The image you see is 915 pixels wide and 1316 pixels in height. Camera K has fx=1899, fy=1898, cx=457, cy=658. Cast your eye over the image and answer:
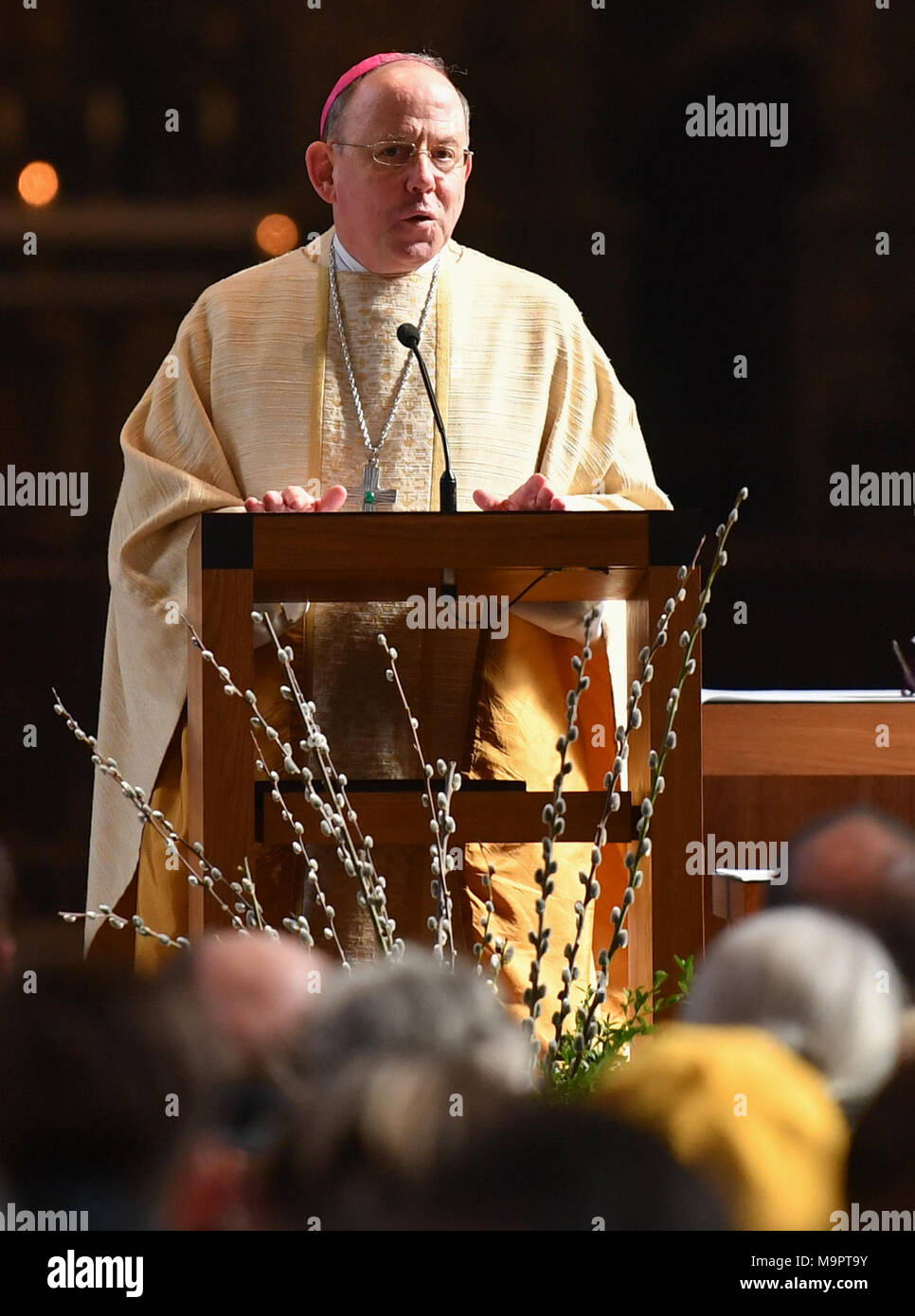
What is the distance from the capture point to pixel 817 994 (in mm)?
705

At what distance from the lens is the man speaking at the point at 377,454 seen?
80.1 inches

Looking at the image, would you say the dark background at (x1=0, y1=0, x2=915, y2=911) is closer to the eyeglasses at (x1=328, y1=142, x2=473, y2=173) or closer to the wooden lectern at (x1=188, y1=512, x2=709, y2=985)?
the eyeglasses at (x1=328, y1=142, x2=473, y2=173)

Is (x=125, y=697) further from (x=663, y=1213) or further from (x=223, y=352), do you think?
(x=663, y=1213)

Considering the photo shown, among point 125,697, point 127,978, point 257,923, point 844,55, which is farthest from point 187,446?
point 844,55

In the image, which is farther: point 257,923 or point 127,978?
point 257,923

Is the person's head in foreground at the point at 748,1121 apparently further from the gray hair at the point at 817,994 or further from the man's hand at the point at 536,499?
the man's hand at the point at 536,499

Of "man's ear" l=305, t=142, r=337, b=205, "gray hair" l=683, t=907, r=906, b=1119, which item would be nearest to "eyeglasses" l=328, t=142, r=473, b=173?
"man's ear" l=305, t=142, r=337, b=205

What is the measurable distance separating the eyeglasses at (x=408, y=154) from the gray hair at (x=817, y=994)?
1384mm

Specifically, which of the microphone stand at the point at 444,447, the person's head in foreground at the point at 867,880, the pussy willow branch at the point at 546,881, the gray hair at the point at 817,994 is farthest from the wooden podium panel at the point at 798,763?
the gray hair at the point at 817,994

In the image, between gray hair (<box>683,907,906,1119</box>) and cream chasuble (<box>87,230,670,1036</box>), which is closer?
gray hair (<box>683,907,906,1119</box>)

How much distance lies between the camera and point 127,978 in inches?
31.4

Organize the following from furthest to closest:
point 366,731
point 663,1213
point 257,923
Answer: point 366,731, point 257,923, point 663,1213

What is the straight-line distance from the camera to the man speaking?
2035 millimetres

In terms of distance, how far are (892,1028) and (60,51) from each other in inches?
144
